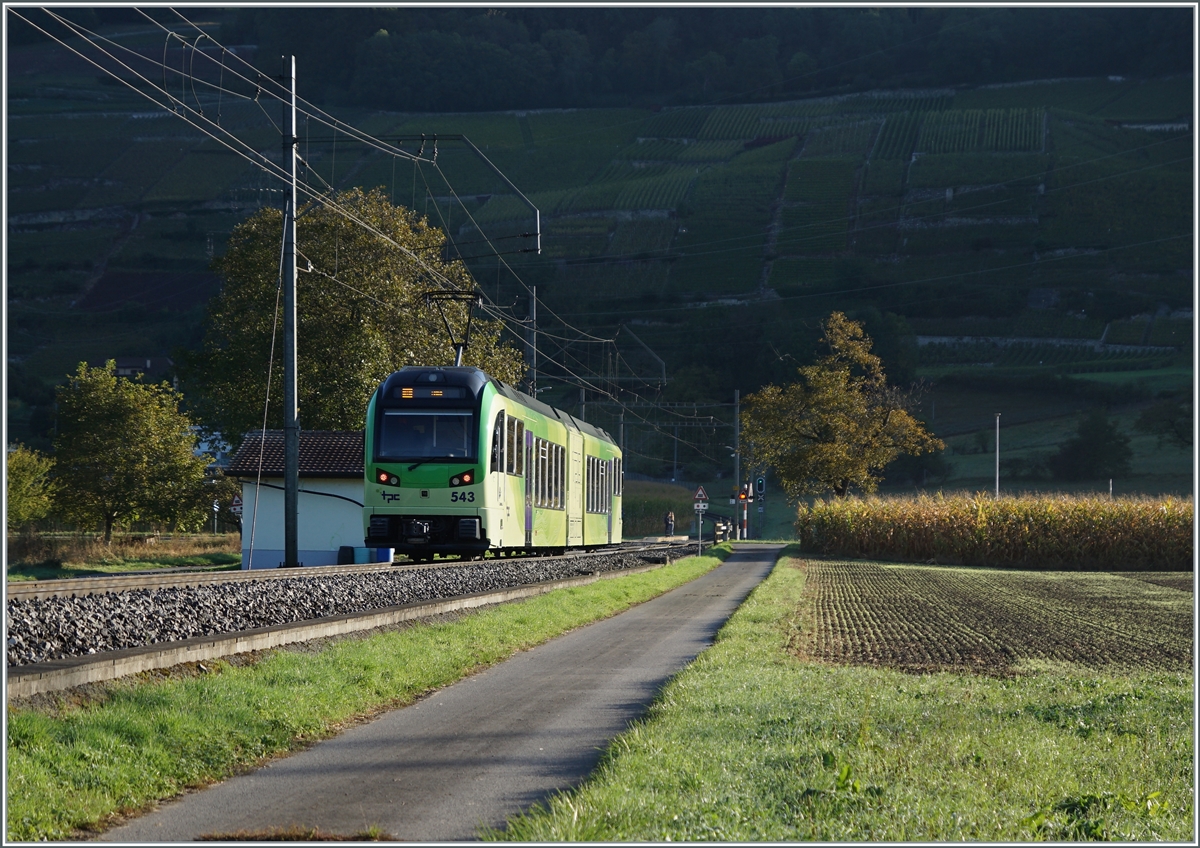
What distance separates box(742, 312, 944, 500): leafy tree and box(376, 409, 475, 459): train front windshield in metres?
41.0

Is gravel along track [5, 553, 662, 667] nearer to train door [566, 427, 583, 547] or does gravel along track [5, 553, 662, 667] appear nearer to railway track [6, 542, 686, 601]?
railway track [6, 542, 686, 601]

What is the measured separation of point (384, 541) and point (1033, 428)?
270ft

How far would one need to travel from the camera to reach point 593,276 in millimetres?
122562

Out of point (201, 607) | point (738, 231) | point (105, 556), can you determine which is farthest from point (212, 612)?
point (738, 231)

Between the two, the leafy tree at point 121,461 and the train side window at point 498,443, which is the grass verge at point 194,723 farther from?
the leafy tree at point 121,461

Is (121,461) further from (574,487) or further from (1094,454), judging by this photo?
(1094,454)

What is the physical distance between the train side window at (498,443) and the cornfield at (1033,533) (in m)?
26.2

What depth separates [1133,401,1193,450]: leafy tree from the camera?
298ft

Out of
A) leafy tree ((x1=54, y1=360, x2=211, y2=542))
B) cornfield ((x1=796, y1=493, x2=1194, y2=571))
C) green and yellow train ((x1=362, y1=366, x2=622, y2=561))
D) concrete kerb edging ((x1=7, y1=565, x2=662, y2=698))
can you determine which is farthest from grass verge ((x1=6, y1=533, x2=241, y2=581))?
cornfield ((x1=796, y1=493, x2=1194, y2=571))

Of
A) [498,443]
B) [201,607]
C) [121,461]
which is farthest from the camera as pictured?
[121,461]

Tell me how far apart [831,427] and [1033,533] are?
1984 centimetres

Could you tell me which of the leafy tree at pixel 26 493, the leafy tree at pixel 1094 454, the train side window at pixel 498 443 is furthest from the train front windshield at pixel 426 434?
the leafy tree at pixel 1094 454

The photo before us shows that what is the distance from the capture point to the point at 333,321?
45094 millimetres

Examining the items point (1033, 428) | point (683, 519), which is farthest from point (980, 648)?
point (1033, 428)
